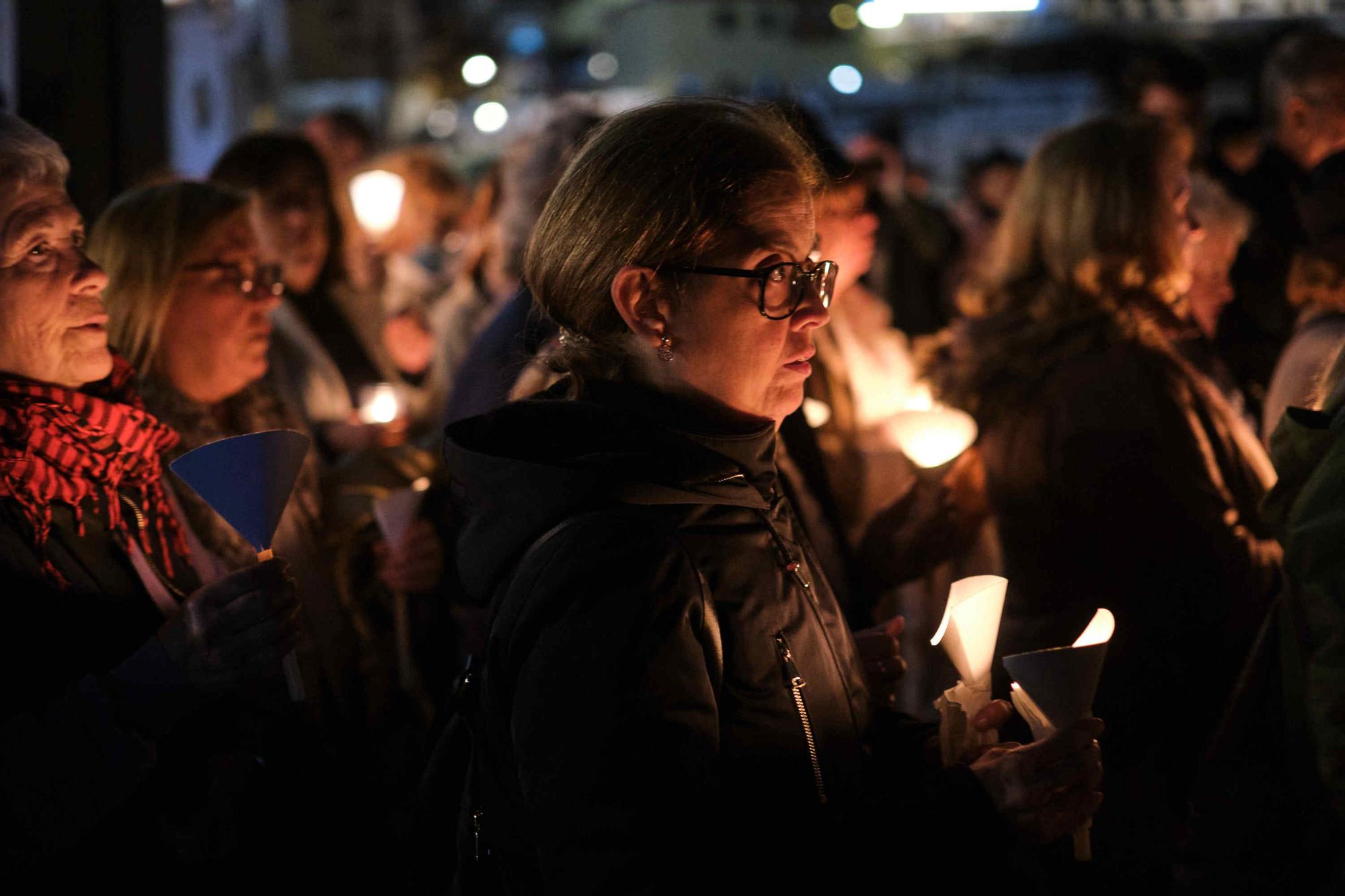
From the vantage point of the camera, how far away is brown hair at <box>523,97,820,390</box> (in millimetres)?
1918

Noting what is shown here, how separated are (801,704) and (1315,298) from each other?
2.58m

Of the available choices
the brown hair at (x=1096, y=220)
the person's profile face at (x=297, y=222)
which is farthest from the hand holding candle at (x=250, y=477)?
the person's profile face at (x=297, y=222)

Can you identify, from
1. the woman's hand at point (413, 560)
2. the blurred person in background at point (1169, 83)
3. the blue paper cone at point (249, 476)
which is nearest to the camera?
the blue paper cone at point (249, 476)

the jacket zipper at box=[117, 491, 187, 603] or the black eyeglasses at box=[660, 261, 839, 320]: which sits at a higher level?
the black eyeglasses at box=[660, 261, 839, 320]

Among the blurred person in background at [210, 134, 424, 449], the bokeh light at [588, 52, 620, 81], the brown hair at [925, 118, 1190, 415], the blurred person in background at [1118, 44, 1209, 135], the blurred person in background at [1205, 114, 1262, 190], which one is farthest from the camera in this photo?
the bokeh light at [588, 52, 620, 81]

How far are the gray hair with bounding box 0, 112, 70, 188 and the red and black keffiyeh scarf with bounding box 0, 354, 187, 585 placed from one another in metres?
0.36

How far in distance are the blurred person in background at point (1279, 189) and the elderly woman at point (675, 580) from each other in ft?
10.8

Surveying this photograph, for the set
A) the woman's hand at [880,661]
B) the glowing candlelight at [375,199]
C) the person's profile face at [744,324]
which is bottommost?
the woman's hand at [880,661]

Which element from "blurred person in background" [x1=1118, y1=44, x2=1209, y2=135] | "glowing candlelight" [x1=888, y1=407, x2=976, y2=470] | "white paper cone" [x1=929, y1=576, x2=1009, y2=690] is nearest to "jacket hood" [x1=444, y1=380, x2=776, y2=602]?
"white paper cone" [x1=929, y1=576, x2=1009, y2=690]

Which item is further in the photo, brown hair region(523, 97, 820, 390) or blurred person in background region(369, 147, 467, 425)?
blurred person in background region(369, 147, 467, 425)

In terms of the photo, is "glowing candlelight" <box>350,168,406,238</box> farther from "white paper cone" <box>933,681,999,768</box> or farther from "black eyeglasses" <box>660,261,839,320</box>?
"white paper cone" <box>933,681,999,768</box>

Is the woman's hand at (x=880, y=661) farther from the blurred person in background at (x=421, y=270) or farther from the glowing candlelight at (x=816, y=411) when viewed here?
the blurred person in background at (x=421, y=270)

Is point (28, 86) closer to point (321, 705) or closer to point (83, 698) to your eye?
point (321, 705)

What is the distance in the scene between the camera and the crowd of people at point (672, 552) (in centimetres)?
178
